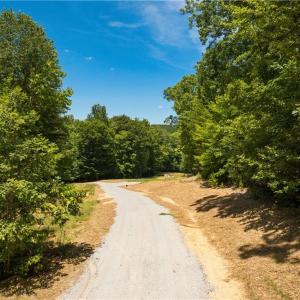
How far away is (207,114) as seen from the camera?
32.5 metres

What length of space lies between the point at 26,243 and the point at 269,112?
1070 centimetres

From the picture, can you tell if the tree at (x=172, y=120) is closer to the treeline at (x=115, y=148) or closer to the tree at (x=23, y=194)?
the treeline at (x=115, y=148)

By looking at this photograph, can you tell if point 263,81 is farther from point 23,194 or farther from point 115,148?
point 115,148

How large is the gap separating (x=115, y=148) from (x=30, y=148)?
6683 cm

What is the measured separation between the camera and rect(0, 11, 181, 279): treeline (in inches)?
441

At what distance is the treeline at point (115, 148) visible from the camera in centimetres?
7131

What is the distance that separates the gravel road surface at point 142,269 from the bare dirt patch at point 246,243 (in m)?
0.65

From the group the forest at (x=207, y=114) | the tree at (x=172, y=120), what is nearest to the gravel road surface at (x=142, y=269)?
the forest at (x=207, y=114)

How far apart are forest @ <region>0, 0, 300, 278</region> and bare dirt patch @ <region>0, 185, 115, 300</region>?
0.55 metres

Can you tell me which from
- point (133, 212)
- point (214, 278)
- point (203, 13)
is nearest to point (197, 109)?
point (203, 13)

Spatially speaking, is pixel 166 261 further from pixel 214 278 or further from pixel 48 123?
pixel 48 123

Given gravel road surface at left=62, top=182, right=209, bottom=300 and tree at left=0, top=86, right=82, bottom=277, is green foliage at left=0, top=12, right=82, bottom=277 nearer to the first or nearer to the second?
tree at left=0, top=86, right=82, bottom=277

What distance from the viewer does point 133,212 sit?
22.6m

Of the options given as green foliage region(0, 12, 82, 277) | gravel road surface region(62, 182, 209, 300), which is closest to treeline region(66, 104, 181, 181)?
gravel road surface region(62, 182, 209, 300)
